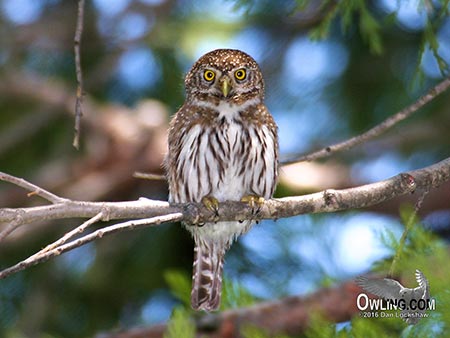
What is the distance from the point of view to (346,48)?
7000 millimetres

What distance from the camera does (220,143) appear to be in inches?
189

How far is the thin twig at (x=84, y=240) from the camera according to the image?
9.91ft

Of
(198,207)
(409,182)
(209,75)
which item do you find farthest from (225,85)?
(409,182)

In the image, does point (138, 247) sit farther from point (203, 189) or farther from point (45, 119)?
point (203, 189)

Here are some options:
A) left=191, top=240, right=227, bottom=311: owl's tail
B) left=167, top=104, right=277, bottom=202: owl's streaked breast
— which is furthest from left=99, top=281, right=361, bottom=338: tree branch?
left=167, top=104, right=277, bottom=202: owl's streaked breast

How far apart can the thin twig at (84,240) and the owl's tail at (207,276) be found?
1597 millimetres

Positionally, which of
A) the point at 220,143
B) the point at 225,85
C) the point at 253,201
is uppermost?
the point at 225,85

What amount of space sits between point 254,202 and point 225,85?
3.03 ft

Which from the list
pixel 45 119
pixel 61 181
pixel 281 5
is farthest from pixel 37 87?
pixel 281 5

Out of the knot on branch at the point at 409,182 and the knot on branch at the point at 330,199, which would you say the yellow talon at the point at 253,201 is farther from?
the knot on branch at the point at 409,182

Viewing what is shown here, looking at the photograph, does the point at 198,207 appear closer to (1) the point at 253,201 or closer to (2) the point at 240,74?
(1) the point at 253,201

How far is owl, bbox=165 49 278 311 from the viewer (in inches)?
189

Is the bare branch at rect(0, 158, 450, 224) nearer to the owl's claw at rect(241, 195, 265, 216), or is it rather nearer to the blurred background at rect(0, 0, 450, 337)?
the owl's claw at rect(241, 195, 265, 216)

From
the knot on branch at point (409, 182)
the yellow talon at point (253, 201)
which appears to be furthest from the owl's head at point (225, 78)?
the knot on branch at point (409, 182)
